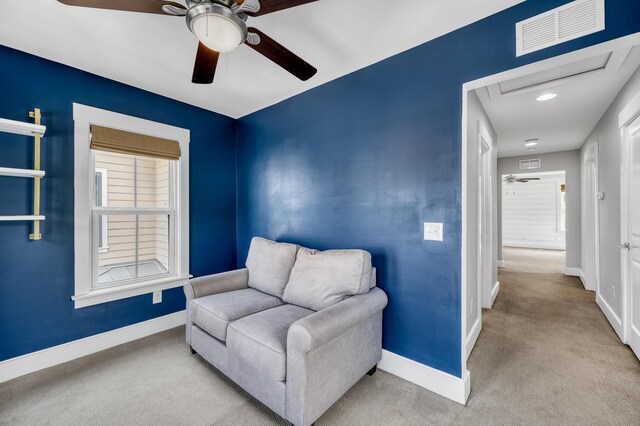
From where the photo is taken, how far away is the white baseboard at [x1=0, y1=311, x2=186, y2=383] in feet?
7.08

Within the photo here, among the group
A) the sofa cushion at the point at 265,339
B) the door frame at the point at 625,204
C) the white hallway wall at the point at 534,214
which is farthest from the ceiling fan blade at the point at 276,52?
the white hallway wall at the point at 534,214

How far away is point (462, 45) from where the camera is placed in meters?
1.89

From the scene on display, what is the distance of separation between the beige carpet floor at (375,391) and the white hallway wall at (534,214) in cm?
Answer: 743

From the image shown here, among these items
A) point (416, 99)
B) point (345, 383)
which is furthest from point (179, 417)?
point (416, 99)

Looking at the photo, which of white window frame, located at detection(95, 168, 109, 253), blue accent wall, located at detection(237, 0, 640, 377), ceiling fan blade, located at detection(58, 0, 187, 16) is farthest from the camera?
white window frame, located at detection(95, 168, 109, 253)

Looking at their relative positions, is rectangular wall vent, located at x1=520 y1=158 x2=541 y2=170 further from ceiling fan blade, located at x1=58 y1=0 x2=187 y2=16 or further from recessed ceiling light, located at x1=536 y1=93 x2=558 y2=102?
ceiling fan blade, located at x1=58 y1=0 x2=187 y2=16

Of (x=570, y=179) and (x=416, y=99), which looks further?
(x=570, y=179)

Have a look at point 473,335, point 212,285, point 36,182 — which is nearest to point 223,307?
point 212,285

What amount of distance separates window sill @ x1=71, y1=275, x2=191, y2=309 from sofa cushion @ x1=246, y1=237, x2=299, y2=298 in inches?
24.9

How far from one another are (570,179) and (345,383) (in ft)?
20.8

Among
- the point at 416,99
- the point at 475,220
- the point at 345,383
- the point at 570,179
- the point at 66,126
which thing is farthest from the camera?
the point at 570,179

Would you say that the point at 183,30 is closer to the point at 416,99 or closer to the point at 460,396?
the point at 416,99

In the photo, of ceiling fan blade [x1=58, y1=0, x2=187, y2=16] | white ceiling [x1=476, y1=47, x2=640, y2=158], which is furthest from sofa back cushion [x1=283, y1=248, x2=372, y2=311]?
white ceiling [x1=476, y1=47, x2=640, y2=158]

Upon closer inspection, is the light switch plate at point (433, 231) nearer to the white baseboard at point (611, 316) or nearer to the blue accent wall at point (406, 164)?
the blue accent wall at point (406, 164)
